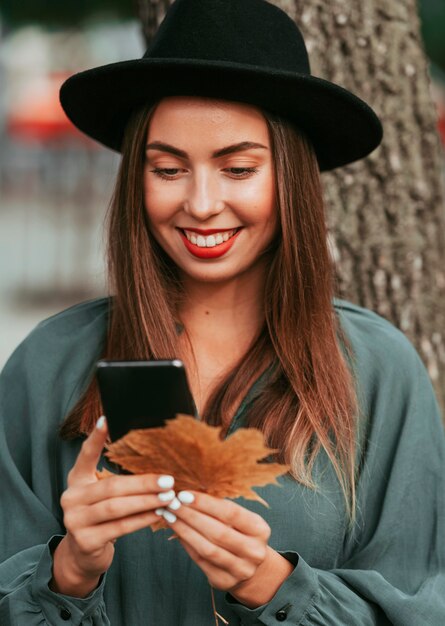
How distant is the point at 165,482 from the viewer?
1.96 meters

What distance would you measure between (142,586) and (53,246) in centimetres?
1316

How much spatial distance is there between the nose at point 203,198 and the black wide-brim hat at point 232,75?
18 cm

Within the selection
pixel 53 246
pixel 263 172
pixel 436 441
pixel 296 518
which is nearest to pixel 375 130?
pixel 263 172

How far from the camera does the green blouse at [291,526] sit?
2.32 metres

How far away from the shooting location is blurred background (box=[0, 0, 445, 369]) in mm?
11703

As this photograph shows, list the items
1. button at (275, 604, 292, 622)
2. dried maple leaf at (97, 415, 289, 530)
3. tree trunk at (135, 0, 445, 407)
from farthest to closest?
tree trunk at (135, 0, 445, 407) → button at (275, 604, 292, 622) → dried maple leaf at (97, 415, 289, 530)

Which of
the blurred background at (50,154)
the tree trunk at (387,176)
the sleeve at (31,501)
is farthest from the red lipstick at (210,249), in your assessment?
the blurred background at (50,154)

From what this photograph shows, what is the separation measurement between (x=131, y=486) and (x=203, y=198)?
2.19 ft

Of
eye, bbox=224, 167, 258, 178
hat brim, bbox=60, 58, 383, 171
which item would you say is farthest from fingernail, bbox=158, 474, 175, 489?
hat brim, bbox=60, 58, 383, 171

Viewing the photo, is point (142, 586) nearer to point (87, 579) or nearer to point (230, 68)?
point (87, 579)

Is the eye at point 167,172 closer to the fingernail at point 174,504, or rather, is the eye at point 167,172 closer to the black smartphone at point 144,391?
the black smartphone at point 144,391

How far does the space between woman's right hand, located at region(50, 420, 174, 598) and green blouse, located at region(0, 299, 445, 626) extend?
0.56 ft

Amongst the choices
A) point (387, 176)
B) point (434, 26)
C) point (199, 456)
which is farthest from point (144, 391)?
point (434, 26)

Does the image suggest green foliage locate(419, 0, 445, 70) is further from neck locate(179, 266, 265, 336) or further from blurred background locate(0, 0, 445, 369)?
neck locate(179, 266, 265, 336)
